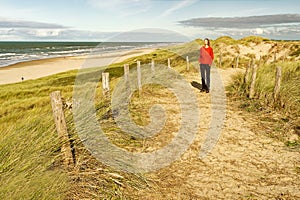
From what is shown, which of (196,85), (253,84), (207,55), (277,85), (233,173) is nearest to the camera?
(233,173)

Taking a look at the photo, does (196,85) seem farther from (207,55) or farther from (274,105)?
(274,105)

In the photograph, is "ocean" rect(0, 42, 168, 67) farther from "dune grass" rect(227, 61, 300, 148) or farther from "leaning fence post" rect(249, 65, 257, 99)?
"leaning fence post" rect(249, 65, 257, 99)

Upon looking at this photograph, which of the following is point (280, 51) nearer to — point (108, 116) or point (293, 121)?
point (293, 121)

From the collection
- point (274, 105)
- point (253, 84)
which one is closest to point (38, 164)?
point (274, 105)

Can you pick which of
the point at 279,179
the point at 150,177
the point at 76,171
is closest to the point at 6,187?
the point at 76,171

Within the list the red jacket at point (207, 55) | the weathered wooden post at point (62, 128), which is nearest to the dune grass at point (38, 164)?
the weathered wooden post at point (62, 128)

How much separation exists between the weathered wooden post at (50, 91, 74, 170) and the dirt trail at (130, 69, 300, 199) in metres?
1.06

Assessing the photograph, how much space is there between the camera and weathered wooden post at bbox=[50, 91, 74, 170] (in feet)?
12.8

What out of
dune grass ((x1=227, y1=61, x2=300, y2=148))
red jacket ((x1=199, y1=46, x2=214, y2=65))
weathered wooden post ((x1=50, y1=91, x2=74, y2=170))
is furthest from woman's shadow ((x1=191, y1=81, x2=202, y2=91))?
weathered wooden post ((x1=50, y1=91, x2=74, y2=170))

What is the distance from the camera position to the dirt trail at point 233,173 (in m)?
4.39

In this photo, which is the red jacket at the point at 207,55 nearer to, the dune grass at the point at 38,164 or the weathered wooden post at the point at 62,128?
the dune grass at the point at 38,164

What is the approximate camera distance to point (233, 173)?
5035 millimetres

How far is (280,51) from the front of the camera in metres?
31.6

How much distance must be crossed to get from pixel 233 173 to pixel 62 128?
9.86 ft
